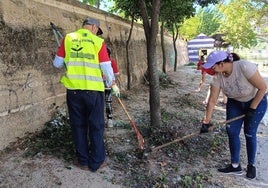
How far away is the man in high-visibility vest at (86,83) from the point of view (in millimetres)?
4195

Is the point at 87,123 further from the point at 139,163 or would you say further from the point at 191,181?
the point at 191,181

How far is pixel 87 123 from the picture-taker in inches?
176

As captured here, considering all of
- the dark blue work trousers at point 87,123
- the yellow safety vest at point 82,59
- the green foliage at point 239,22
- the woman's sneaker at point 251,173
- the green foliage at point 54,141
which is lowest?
the woman's sneaker at point 251,173

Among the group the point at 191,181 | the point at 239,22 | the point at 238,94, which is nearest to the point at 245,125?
the point at 238,94

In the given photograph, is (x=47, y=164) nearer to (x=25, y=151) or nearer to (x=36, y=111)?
(x=25, y=151)

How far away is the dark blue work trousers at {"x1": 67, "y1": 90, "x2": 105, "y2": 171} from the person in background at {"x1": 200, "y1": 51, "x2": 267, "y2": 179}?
149 cm

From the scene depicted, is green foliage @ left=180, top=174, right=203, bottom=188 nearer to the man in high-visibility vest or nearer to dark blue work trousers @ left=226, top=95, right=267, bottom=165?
dark blue work trousers @ left=226, top=95, right=267, bottom=165

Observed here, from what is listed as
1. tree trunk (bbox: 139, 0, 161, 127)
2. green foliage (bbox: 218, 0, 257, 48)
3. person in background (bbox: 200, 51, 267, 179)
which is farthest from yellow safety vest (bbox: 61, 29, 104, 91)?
→ green foliage (bbox: 218, 0, 257, 48)

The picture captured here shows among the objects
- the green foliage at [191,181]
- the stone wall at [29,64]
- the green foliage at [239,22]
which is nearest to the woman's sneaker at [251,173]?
the green foliage at [191,181]

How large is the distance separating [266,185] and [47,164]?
292 cm

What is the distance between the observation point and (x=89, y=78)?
13.9ft

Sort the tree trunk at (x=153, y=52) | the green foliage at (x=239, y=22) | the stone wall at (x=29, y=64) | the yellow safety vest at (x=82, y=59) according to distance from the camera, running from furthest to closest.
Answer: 1. the green foliage at (x=239, y=22)
2. the tree trunk at (x=153, y=52)
3. the stone wall at (x=29, y=64)
4. the yellow safety vest at (x=82, y=59)

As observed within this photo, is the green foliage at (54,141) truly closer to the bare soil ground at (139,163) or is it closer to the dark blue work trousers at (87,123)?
the bare soil ground at (139,163)

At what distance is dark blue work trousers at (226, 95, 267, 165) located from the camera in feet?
15.2
